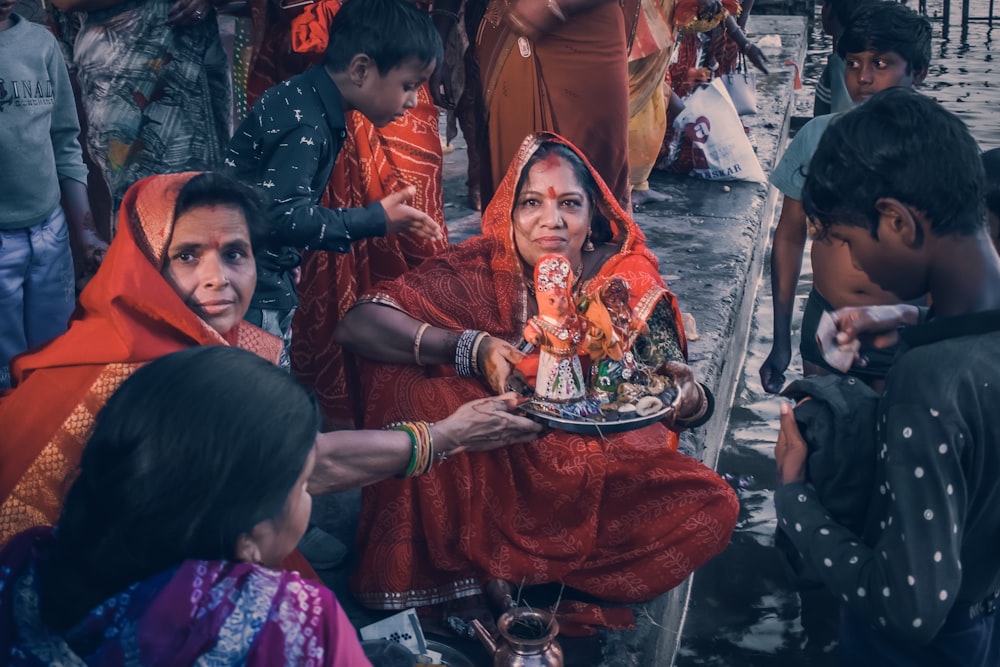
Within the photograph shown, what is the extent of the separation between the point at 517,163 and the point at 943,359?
5.58ft

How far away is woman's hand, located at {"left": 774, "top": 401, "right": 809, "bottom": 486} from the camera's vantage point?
2.01 metres

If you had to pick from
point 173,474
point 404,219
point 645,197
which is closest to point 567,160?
point 404,219

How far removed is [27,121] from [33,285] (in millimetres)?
512

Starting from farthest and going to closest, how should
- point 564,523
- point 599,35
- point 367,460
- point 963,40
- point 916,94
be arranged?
1. point 963,40
2. point 599,35
3. point 564,523
4. point 367,460
5. point 916,94

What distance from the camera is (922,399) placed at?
1.71m

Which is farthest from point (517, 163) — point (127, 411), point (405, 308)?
point (127, 411)

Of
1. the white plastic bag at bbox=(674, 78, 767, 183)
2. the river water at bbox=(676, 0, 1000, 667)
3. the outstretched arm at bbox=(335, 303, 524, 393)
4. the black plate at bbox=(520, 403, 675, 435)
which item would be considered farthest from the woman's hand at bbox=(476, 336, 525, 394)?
the white plastic bag at bbox=(674, 78, 767, 183)

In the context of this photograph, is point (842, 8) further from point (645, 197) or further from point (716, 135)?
point (645, 197)

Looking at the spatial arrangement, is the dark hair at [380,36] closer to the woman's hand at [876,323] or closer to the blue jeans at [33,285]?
the blue jeans at [33,285]

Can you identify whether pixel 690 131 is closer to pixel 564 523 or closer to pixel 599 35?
pixel 599 35

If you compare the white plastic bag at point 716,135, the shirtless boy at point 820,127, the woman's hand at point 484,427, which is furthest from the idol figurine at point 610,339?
the white plastic bag at point 716,135

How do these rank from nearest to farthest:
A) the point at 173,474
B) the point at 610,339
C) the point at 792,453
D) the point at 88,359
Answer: the point at 173,474
the point at 792,453
the point at 88,359
the point at 610,339

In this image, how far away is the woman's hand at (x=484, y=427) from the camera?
2584 mm

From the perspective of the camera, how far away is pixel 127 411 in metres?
1.32
